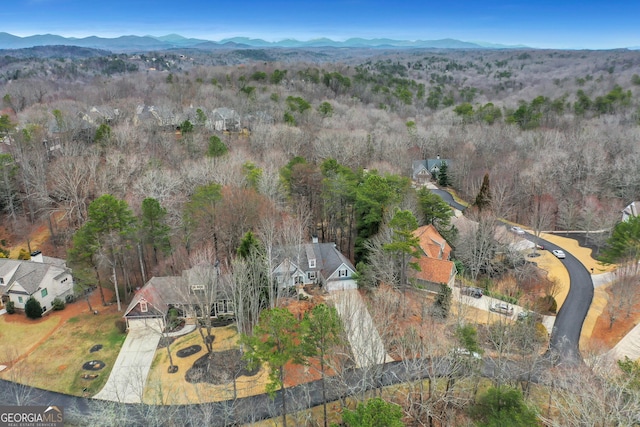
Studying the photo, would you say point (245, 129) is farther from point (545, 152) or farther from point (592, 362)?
point (592, 362)

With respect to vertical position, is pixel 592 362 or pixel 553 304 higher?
pixel 592 362

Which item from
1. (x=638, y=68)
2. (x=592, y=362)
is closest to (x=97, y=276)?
(x=592, y=362)

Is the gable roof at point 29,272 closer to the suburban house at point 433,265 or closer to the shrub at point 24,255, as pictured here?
the shrub at point 24,255

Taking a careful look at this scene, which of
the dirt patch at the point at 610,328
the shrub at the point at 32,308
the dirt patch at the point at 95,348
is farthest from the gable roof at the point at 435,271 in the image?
the shrub at the point at 32,308

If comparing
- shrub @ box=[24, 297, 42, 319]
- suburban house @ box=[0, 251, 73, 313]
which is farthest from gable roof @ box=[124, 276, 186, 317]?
suburban house @ box=[0, 251, 73, 313]

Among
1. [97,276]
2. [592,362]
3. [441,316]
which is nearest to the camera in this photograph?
[592,362]

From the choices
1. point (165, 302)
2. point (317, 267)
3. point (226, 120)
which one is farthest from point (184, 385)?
point (226, 120)
